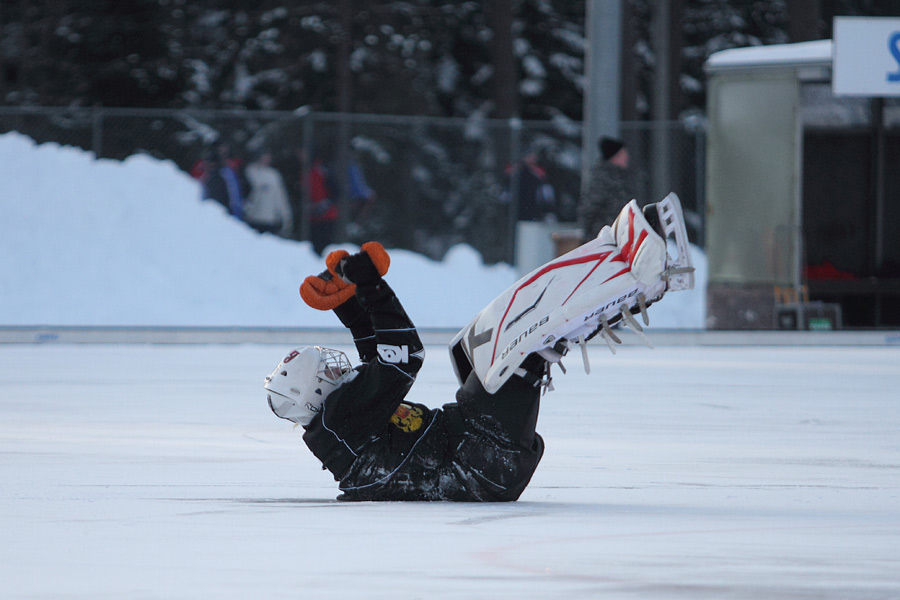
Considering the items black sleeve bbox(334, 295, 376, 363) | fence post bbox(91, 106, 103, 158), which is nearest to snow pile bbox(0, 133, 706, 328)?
fence post bbox(91, 106, 103, 158)

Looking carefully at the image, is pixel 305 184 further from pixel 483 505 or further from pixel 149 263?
pixel 483 505

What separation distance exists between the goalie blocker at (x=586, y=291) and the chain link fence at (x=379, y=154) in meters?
11.5

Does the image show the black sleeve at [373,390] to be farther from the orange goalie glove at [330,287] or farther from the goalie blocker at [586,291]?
the goalie blocker at [586,291]

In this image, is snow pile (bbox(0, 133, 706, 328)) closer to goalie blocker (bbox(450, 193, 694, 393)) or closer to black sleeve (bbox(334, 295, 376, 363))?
black sleeve (bbox(334, 295, 376, 363))

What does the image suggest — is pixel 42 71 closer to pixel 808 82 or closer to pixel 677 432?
pixel 808 82

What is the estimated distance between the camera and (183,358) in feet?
31.8

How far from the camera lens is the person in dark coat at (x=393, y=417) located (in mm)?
3918

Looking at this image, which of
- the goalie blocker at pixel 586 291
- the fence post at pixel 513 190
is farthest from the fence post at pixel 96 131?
the goalie blocker at pixel 586 291

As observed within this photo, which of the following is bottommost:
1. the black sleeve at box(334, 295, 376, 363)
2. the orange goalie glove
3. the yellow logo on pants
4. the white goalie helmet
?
the yellow logo on pants

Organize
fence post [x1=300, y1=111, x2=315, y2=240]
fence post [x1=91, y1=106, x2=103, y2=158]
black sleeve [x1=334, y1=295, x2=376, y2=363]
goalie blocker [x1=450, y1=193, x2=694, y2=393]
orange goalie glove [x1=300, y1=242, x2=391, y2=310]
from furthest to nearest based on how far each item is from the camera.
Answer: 1. fence post [x1=300, y1=111, x2=315, y2=240]
2. fence post [x1=91, y1=106, x2=103, y2=158]
3. black sleeve [x1=334, y1=295, x2=376, y2=363]
4. orange goalie glove [x1=300, y1=242, x2=391, y2=310]
5. goalie blocker [x1=450, y1=193, x2=694, y2=393]

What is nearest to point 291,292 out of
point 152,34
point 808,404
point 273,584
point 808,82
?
point 808,82

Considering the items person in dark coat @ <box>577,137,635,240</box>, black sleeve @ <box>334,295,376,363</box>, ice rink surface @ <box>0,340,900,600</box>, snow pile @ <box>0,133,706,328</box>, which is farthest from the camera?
snow pile @ <box>0,133,706,328</box>

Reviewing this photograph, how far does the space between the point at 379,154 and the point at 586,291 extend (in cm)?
1362

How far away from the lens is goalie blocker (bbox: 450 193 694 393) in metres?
3.83
